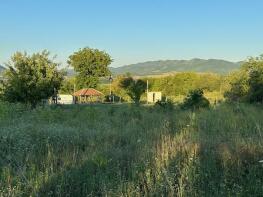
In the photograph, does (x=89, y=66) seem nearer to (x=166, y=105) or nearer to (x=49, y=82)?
(x=49, y=82)

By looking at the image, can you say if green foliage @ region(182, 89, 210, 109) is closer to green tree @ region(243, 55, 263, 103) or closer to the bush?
the bush

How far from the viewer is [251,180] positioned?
499 centimetres

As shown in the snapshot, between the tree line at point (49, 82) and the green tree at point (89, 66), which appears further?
the green tree at point (89, 66)

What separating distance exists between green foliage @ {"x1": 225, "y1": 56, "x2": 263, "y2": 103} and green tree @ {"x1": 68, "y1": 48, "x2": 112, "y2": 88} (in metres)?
46.9

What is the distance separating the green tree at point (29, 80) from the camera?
2994 cm

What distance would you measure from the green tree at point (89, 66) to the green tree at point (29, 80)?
141 feet

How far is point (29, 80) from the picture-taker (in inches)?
1185

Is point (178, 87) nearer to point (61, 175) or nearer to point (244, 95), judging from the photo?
point (244, 95)

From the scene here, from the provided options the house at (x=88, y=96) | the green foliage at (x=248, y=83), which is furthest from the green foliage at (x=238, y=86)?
the house at (x=88, y=96)

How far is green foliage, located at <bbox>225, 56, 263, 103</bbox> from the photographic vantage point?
25094 millimetres

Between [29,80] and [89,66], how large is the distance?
46.5m

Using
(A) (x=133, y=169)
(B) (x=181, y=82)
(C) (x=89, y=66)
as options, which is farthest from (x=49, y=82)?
(C) (x=89, y=66)

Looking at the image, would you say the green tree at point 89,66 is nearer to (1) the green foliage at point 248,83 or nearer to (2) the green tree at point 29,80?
(2) the green tree at point 29,80

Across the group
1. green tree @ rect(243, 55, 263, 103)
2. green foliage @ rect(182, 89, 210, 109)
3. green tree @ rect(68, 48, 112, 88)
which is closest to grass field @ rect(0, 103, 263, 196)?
green foliage @ rect(182, 89, 210, 109)
